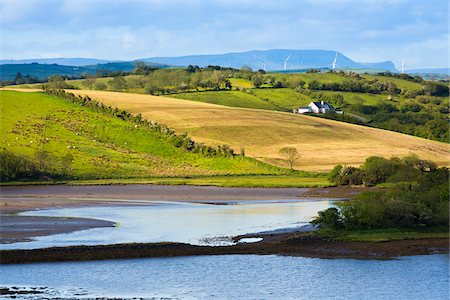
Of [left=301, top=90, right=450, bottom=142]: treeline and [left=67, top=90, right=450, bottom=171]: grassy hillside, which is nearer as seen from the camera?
[left=67, top=90, right=450, bottom=171]: grassy hillside

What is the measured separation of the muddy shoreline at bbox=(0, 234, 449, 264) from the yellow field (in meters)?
48.4

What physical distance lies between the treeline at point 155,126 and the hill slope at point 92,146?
933mm

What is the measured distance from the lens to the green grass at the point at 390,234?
49.0 metres

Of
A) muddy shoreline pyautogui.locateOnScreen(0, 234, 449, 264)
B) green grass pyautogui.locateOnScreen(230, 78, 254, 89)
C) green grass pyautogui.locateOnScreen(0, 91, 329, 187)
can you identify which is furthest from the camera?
green grass pyautogui.locateOnScreen(230, 78, 254, 89)

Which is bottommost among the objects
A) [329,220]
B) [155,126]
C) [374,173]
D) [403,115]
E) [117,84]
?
[374,173]

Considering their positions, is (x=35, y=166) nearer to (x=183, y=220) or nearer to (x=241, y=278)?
(x=183, y=220)

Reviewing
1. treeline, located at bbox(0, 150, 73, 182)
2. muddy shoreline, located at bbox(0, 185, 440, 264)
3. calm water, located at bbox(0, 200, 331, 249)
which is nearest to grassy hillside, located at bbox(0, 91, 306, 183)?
treeline, located at bbox(0, 150, 73, 182)

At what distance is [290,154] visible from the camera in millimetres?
99812

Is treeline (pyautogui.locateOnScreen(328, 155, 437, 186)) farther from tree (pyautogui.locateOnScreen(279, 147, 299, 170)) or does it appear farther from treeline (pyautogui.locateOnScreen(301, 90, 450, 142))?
treeline (pyautogui.locateOnScreen(301, 90, 450, 142))

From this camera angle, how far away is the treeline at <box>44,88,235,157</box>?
335ft

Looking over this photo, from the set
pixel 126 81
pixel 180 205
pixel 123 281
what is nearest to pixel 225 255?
pixel 123 281

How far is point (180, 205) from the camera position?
6856cm

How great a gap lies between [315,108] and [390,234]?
103925 mm

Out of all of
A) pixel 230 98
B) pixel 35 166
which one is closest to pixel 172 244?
pixel 35 166
